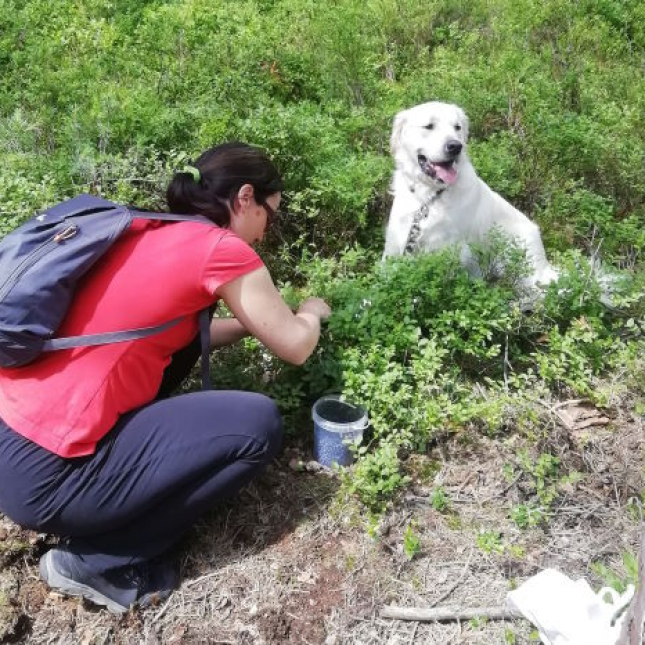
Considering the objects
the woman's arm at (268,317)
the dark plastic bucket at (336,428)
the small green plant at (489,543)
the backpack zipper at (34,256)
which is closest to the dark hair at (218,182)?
the woman's arm at (268,317)

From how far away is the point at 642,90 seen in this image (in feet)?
16.7

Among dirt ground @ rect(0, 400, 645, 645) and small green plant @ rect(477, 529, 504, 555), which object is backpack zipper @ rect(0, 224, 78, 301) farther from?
small green plant @ rect(477, 529, 504, 555)

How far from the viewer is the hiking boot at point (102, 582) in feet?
7.77

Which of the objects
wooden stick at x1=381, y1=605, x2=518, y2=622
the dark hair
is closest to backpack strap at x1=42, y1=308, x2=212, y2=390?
the dark hair

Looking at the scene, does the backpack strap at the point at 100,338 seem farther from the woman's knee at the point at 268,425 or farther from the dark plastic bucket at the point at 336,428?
the dark plastic bucket at the point at 336,428

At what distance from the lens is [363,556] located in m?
2.56

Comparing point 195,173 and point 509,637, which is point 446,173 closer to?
point 195,173

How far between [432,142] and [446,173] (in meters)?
0.19

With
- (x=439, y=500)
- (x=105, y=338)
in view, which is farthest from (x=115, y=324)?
(x=439, y=500)

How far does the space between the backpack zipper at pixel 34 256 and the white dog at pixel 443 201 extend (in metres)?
2.11

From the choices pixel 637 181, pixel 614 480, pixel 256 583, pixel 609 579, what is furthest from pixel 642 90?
pixel 256 583

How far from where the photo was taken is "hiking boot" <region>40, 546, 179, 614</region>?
7.77ft

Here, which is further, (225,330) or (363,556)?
(225,330)

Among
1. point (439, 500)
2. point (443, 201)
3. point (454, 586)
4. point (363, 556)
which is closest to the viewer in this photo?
point (454, 586)
